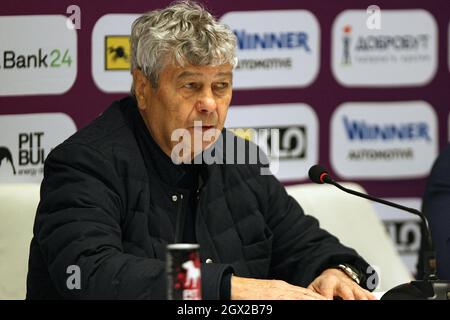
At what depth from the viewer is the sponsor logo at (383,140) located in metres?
4.20

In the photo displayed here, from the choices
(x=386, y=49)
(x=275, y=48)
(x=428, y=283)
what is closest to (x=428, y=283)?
(x=428, y=283)

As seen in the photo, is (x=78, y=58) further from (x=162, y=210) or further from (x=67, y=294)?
(x=67, y=294)

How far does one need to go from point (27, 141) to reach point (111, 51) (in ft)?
1.63

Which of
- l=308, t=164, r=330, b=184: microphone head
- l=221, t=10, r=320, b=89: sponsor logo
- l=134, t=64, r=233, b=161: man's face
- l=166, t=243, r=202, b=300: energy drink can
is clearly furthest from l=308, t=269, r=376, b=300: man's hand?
l=221, t=10, r=320, b=89: sponsor logo

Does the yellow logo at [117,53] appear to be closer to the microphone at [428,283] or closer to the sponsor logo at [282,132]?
the sponsor logo at [282,132]

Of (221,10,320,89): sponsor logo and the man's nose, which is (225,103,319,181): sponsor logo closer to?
(221,10,320,89): sponsor logo

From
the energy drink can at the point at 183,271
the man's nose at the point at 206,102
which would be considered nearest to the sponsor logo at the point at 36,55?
the man's nose at the point at 206,102

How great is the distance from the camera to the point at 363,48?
422cm

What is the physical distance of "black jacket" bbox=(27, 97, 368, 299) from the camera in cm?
229

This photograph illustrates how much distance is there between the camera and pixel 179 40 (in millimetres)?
2629

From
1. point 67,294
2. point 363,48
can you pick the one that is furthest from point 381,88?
point 67,294

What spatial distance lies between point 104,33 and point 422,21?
1.54 m

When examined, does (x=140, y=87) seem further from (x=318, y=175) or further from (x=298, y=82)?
(x=298, y=82)

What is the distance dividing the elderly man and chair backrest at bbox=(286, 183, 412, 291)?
67 centimetres
